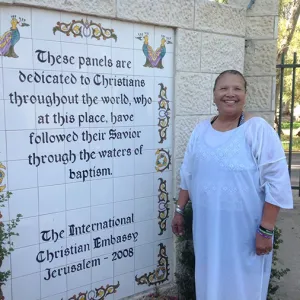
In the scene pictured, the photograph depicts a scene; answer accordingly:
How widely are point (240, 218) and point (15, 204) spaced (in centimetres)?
140

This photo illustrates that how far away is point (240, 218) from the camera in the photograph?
2.49 m

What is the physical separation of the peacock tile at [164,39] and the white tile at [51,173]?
1191 mm

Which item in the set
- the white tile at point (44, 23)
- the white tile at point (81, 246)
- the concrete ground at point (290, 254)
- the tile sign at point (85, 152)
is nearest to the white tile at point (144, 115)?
the tile sign at point (85, 152)

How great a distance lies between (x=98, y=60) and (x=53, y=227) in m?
1.19

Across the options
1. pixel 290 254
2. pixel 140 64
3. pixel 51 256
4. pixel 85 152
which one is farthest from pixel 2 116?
pixel 290 254

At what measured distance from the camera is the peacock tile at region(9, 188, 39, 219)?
2.64 meters

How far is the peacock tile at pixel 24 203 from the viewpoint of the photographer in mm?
2643

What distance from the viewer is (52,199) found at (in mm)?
2799

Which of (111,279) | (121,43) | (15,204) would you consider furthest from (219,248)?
(121,43)

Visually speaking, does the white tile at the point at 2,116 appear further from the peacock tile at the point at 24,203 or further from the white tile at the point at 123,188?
the white tile at the point at 123,188

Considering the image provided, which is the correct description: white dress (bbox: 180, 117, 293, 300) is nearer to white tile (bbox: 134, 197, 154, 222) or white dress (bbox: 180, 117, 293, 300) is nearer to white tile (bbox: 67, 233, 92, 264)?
white tile (bbox: 134, 197, 154, 222)

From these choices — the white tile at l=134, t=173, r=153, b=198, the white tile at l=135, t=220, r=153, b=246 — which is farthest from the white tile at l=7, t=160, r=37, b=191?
the white tile at l=135, t=220, r=153, b=246

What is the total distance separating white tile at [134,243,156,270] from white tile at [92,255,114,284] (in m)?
0.24

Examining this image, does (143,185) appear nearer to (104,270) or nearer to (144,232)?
(144,232)
